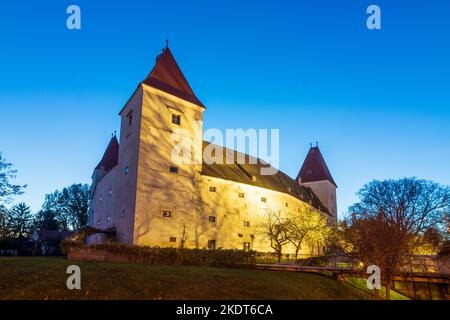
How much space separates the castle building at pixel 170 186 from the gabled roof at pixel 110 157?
233cm

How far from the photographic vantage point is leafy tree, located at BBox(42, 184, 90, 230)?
71.1m

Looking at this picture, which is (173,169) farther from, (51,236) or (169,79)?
(51,236)

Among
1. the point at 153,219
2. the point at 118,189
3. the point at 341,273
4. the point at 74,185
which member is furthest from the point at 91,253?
the point at 74,185

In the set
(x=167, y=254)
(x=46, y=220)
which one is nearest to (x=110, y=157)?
(x=167, y=254)

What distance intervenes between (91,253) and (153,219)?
5820 millimetres

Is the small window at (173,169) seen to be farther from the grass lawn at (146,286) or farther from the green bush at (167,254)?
the grass lawn at (146,286)

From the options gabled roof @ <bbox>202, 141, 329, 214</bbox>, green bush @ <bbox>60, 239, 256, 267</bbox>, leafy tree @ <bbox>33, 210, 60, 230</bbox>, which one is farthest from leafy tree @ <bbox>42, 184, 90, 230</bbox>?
green bush @ <bbox>60, 239, 256, 267</bbox>

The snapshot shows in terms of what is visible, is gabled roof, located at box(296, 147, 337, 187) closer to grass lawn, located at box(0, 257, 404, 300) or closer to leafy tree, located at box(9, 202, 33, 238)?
grass lawn, located at box(0, 257, 404, 300)

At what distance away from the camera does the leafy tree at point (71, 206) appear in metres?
71.1

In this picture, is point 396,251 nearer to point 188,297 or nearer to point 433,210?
point 188,297

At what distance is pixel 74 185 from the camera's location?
7294 centimetres

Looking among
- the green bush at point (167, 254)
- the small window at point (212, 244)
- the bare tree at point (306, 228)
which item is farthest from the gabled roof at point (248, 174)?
the green bush at point (167, 254)

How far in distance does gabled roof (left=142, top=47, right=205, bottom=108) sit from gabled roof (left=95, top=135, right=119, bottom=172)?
13347mm

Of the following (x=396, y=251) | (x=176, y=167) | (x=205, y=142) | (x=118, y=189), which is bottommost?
(x=396, y=251)
